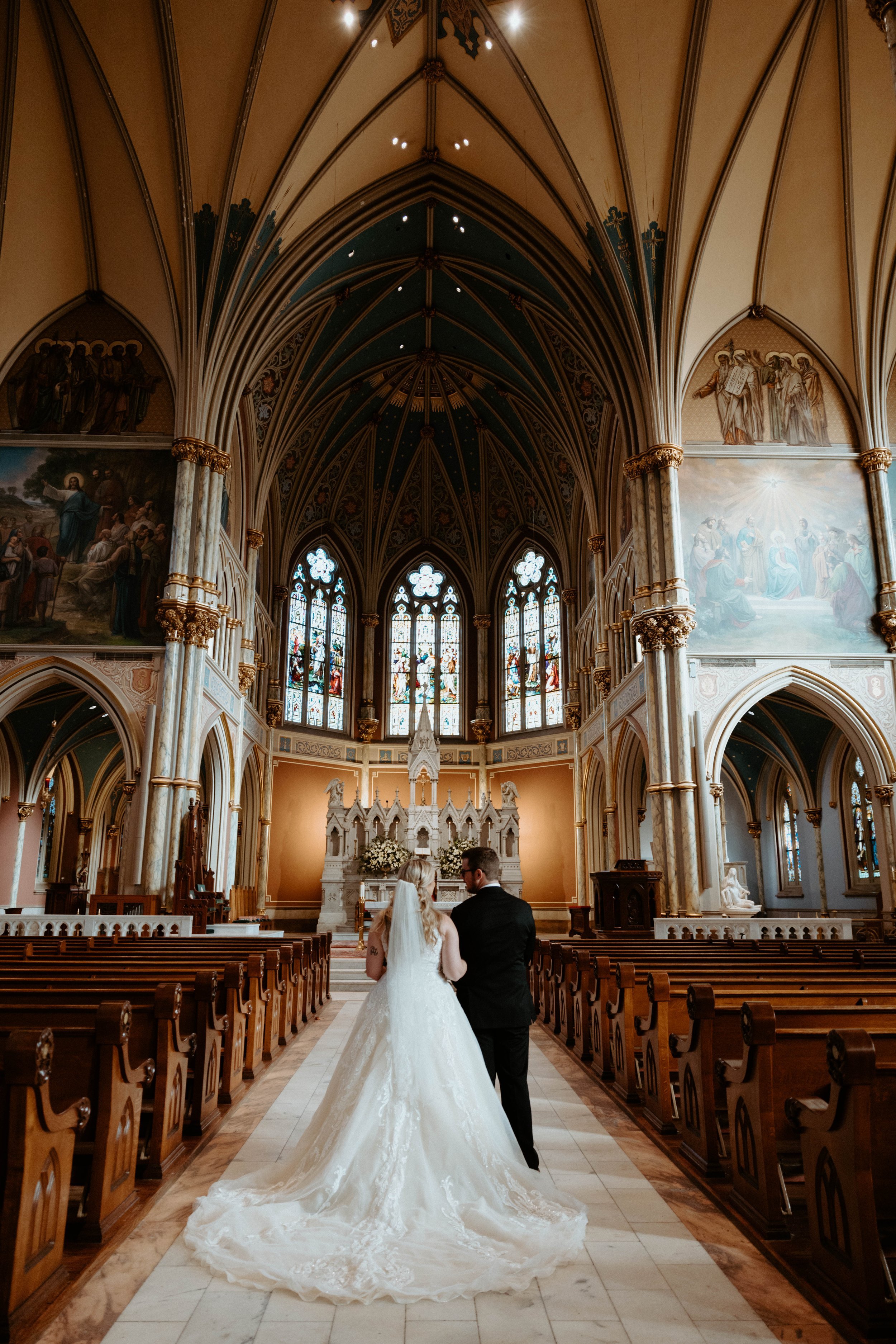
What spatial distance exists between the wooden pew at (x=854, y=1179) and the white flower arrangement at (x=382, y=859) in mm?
20897

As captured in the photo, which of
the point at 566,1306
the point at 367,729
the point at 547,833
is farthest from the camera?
the point at 367,729

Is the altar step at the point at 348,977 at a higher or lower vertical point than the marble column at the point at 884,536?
lower

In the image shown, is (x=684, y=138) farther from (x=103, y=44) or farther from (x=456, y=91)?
(x=103, y=44)

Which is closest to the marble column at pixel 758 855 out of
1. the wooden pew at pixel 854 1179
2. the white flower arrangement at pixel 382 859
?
the white flower arrangement at pixel 382 859

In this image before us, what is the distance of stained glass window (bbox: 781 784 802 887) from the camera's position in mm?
24688

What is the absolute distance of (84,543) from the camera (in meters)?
18.5

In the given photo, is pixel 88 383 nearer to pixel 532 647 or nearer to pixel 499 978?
pixel 532 647

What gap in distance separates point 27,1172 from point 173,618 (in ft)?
49.9

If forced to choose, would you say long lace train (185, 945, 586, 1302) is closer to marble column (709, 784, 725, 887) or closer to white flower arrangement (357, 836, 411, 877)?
marble column (709, 784, 725, 887)

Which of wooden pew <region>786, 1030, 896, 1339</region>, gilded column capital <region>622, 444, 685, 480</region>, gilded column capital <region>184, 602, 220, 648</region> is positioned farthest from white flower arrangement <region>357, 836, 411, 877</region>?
wooden pew <region>786, 1030, 896, 1339</region>

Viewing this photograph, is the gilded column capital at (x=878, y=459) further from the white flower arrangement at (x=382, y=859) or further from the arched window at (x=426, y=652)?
the arched window at (x=426, y=652)

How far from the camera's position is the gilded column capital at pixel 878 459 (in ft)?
64.5

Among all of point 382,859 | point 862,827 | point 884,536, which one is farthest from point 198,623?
point 862,827

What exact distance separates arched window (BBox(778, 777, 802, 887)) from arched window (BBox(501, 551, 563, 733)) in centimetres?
747
